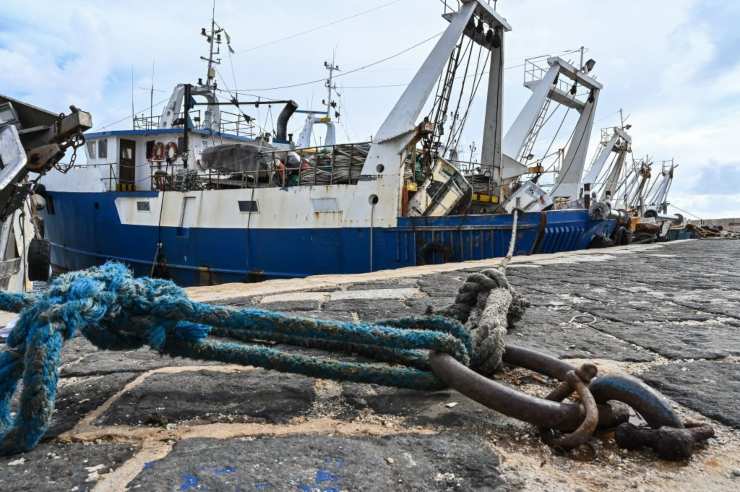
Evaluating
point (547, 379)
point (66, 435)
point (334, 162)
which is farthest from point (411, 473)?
point (334, 162)

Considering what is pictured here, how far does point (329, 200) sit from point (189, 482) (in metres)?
8.57

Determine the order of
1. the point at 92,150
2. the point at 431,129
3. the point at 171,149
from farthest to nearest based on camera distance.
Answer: the point at 92,150 → the point at 171,149 → the point at 431,129

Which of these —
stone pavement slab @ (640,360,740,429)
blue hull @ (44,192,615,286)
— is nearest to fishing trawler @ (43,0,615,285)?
blue hull @ (44,192,615,286)

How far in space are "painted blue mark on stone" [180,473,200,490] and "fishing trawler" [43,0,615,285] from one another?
7152mm

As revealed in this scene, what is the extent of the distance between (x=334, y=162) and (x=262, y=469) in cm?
904

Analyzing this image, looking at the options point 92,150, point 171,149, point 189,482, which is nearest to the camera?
point 189,482

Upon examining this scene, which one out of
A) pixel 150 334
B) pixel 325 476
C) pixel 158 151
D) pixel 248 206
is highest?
pixel 158 151

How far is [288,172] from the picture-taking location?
1073 centimetres

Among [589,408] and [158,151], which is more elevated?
[158,151]

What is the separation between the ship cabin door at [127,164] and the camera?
13945 millimetres

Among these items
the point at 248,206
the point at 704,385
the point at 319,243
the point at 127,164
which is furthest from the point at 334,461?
the point at 127,164

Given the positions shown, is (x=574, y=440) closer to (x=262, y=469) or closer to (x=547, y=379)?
(x=547, y=379)

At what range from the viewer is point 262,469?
2.89ft

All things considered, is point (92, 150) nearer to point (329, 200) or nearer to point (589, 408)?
point (329, 200)
